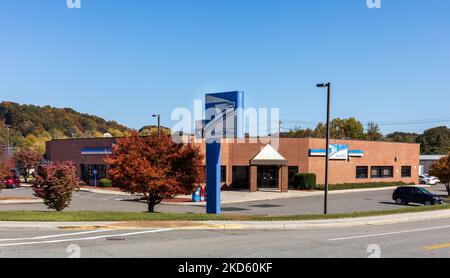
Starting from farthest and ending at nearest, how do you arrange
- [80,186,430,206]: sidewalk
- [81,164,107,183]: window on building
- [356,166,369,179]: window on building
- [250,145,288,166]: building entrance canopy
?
[81,164,107,183]: window on building, [356,166,369,179]: window on building, [250,145,288,166]: building entrance canopy, [80,186,430,206]: sidewalk

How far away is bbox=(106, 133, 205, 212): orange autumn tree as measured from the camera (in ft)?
77.3

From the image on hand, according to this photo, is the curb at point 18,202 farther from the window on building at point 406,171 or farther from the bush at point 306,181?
the window on building at point 406,171

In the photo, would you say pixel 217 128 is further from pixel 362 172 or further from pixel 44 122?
pixel 44 122

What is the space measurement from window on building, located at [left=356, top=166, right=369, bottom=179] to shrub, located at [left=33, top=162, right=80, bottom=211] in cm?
4052

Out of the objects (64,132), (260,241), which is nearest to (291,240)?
(260,241)

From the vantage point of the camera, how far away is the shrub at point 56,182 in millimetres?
22906

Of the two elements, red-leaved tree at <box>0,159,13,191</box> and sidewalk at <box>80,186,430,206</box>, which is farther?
sidewalk at <box>80,186,430,206</box>

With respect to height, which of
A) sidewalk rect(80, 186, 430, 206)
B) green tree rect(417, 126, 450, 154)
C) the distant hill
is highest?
the distant hill

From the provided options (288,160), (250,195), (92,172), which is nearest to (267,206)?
(250,195)

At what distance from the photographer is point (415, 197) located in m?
37.0

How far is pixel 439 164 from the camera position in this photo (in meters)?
45.5

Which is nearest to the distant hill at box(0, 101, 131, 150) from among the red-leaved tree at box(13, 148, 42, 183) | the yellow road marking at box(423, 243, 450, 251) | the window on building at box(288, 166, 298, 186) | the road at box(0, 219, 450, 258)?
the red-leaved tree at box(13, 148, 42, 183)

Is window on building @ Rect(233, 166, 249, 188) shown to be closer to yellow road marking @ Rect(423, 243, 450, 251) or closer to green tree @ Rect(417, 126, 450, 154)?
yellow road marking @ Rect(423, 243, 450, 251)
